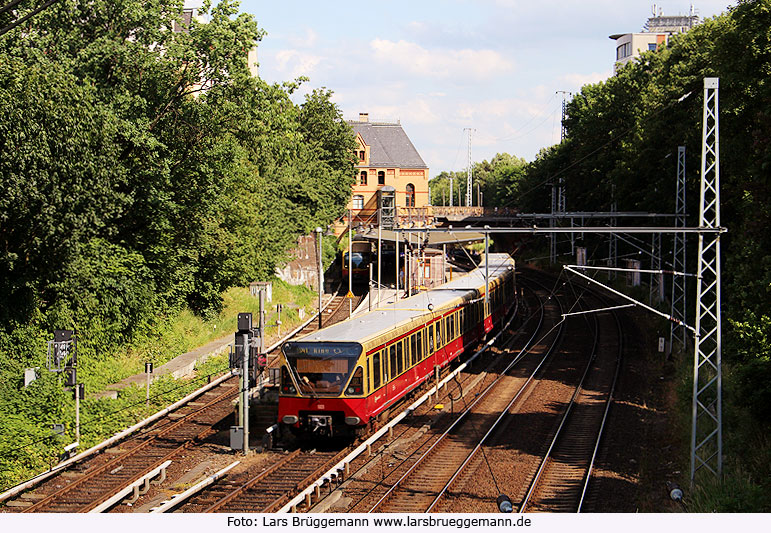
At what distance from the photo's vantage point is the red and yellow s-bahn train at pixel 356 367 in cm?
1816

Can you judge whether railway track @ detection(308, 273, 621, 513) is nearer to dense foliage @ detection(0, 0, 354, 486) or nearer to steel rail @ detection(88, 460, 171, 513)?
steel rail @ detection(88, 460, 171, 513)

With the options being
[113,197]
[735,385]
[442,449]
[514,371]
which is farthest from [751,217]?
[113,197]

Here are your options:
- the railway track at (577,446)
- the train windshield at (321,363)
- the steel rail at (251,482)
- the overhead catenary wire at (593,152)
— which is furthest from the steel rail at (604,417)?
the overhead catenary wire at (593,152)

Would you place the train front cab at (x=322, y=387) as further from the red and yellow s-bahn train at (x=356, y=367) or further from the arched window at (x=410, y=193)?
the arched window at (x=410, y=193)

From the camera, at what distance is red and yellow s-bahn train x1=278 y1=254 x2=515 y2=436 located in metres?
18.2

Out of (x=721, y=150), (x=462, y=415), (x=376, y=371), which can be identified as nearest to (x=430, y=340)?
(x=462, y=415)

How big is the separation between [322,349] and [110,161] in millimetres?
8822

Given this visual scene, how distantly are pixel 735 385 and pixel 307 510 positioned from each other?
12430mm

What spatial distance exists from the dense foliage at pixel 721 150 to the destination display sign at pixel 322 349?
358 inches

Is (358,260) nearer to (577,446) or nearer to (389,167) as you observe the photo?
(389,167)

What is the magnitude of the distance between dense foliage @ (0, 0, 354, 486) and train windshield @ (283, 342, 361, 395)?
6.34 meters

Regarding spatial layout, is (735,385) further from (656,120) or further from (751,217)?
(656,120)

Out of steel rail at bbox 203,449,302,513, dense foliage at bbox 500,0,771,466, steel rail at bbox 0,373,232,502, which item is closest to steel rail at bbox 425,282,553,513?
steel rail at bbox 203,449,302,513

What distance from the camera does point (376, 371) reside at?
1912 cm
